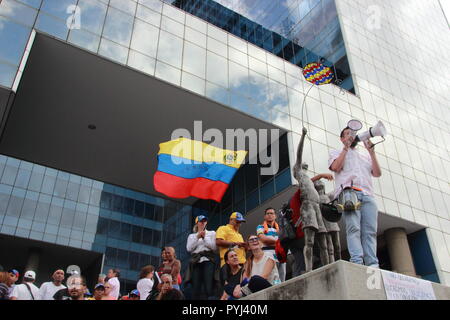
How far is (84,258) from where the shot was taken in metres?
40.6

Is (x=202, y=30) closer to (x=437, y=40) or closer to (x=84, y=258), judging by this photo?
(x=437, y=40)

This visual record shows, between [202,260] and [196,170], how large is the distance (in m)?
4.30

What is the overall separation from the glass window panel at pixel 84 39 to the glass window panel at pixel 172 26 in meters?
3.20

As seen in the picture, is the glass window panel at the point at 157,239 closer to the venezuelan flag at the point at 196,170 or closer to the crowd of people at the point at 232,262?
the venezuelan flag at the point at 196,170

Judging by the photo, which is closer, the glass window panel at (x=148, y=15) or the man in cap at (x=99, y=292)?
the man in cap at (x=99, y=292)

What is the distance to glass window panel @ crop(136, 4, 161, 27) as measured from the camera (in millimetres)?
15906

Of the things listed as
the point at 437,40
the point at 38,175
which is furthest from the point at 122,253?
the point at 437,40

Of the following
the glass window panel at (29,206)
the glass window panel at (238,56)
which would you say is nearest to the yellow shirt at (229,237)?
the glass window panel at (238,56)

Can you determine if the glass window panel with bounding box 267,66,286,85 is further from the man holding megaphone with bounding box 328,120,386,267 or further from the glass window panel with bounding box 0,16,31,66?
the man holding megaphone with bounding box 328,120,386,267

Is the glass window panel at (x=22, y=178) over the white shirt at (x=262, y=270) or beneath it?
over

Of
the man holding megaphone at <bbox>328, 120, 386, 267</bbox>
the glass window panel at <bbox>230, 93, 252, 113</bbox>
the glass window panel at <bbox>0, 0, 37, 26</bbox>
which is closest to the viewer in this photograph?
the man holding megaphone at <bbox>328, 120, 386, 267</bbox>

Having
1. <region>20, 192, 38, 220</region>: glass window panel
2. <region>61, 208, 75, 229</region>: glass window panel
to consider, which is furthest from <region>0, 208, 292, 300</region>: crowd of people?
<region>61, 208, 75, 229</region>: glass window panel

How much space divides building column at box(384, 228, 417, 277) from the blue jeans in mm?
14529

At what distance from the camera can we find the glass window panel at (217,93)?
16312mm
